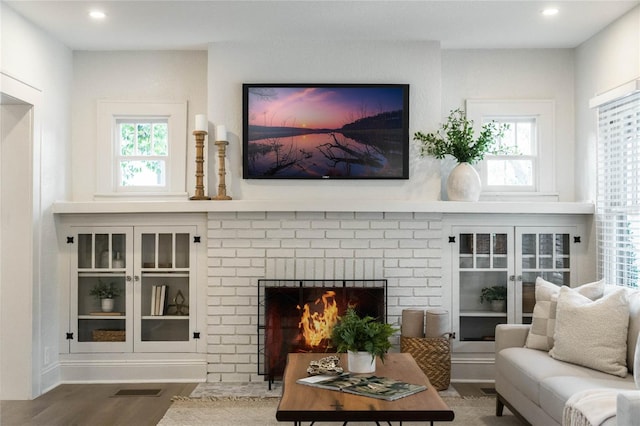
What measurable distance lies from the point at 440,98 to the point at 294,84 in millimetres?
1226

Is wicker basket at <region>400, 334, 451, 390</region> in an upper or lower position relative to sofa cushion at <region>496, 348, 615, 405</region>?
lower

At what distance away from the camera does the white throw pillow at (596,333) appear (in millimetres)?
3213

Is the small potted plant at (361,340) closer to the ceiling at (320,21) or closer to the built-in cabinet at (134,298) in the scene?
the built-in cabinet at (134,298)

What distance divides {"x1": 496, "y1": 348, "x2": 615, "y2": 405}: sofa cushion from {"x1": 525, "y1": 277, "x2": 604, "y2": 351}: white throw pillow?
0.21 feet

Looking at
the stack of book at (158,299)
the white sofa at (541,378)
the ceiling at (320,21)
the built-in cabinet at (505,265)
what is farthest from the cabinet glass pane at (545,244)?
the stack of book at (158,299)

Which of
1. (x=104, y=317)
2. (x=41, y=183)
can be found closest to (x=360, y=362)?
(x=104, y=317)

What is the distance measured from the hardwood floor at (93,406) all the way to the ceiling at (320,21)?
2788 millimetres

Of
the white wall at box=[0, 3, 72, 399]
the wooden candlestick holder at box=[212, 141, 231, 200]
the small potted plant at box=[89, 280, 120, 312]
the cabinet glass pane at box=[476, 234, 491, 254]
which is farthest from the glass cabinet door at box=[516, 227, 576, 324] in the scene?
the white wall at box=[0, 3, 72, 399]

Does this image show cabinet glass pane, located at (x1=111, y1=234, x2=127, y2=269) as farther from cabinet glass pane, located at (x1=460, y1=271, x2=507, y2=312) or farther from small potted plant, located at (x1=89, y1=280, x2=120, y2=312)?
cabinet glass pane, located at (x1=460, y1=271, x2=507, y2=312)

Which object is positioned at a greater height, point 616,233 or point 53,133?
point 53,133

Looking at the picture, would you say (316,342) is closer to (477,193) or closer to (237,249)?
(237,249)

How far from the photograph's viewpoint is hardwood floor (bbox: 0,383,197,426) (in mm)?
3842

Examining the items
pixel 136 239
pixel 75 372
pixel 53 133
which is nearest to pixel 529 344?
pixel 136 239

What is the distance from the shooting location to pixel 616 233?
14.4 ft
